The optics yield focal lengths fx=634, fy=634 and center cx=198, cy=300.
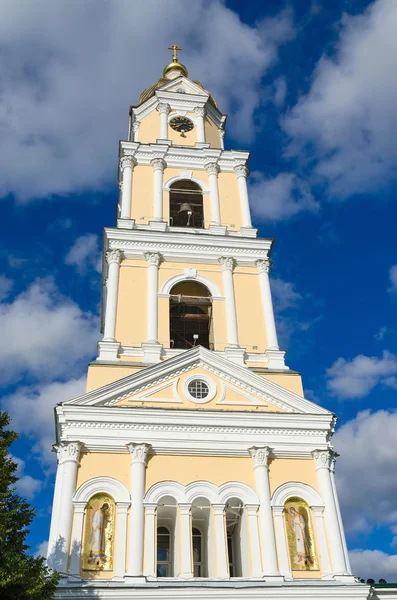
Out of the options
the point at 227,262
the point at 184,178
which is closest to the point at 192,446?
the point at 227,262

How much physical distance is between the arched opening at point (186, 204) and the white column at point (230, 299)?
118 inches

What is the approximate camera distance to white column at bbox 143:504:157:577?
16672 mm

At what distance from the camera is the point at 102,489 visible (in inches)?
704

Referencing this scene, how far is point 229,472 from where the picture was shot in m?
18.8

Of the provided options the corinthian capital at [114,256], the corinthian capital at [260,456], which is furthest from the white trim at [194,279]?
the corinthian capital at [260,456]

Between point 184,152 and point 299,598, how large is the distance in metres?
18.8

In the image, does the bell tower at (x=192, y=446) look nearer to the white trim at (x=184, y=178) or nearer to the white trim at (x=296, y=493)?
the white trim at (x=296, y=493)

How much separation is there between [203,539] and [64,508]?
4.62 meters

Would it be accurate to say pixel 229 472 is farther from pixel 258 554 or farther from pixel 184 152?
pixel 184 152

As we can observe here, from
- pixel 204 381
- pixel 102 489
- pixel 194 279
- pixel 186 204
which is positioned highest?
pixel 186 204

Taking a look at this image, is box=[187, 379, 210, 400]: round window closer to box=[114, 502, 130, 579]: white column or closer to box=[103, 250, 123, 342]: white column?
box=[103, 250, 123, 342]: white column

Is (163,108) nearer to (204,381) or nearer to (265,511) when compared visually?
(204,381)

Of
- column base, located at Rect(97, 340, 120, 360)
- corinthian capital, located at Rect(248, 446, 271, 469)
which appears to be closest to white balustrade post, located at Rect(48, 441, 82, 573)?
column base, located at Rect(97, 340, 120, 360)

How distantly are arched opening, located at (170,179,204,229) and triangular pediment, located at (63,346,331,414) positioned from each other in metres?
8.05
